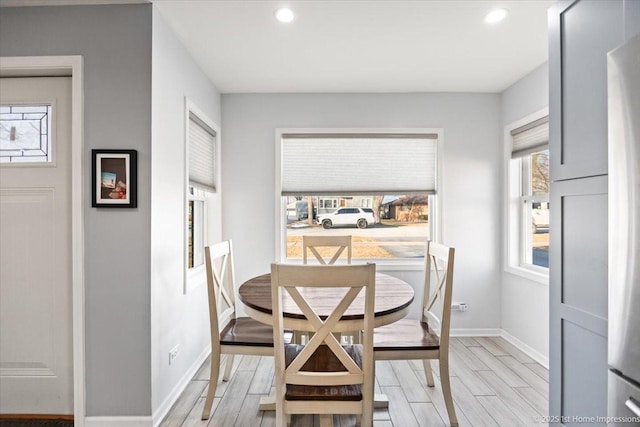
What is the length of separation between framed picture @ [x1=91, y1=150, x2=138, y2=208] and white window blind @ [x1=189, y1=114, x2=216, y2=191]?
85cm

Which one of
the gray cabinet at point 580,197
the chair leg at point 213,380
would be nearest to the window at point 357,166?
the chair leg at point 213,380

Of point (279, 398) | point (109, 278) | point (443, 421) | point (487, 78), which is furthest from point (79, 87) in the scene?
point (487, 78)

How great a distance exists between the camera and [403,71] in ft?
10.5

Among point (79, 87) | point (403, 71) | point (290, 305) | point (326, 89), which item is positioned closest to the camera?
point (290, 305)

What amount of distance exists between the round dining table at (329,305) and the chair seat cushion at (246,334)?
10.3 inches

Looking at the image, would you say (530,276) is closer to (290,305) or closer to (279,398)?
(290,305)

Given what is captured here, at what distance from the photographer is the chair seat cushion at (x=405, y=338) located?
2.07 metres

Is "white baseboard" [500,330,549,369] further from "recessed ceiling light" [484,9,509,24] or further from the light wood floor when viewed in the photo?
"recessed ceiling light" [484,9,509,24]

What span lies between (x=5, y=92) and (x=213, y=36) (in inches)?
52.8

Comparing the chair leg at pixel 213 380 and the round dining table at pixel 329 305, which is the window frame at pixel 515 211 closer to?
the round dining table at pixel 329 305

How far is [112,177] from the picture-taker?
6.87 ft

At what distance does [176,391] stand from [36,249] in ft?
4.24

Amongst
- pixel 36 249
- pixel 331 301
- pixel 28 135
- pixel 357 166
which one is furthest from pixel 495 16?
pixel 36 249

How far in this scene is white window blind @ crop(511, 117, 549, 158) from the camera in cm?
306
